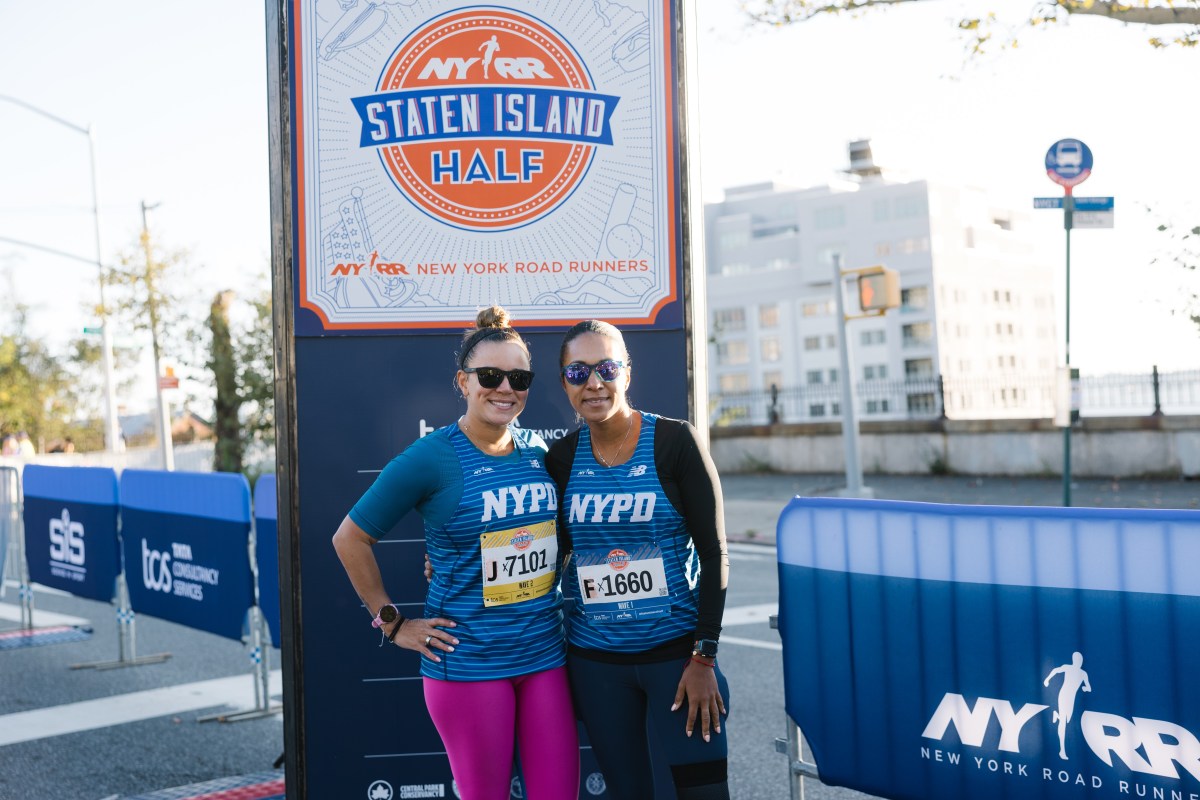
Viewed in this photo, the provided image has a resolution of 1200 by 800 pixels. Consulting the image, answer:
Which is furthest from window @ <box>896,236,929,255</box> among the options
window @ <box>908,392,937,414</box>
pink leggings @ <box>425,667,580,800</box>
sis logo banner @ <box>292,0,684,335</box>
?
pink leggings @ <box>425,667,580,800</box>

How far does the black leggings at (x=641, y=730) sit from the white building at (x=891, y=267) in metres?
89.7

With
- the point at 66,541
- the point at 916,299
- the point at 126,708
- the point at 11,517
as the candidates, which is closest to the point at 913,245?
the point at 916,299

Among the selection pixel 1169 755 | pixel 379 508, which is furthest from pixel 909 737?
pixel 379 508

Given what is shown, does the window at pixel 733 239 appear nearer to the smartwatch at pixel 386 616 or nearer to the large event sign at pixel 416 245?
the large event sign at pixel 416 245

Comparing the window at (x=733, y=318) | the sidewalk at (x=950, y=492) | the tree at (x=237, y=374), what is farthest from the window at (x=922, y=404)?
the window at (x=733, y=318)

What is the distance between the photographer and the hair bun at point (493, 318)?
143 inches

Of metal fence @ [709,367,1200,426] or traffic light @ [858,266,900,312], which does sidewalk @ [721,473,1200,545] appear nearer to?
metal fence @ [709,367,1200,426]

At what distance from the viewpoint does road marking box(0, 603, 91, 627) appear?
10305 mm

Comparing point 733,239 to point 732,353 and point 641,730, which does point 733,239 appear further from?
point 641,730

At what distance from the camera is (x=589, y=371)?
326 centimetres

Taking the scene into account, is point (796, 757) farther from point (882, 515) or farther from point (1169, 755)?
point (1169, 755)

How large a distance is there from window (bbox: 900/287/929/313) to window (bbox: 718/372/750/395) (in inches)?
698

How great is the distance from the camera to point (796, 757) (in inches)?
155

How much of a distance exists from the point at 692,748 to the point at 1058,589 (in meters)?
1.17
